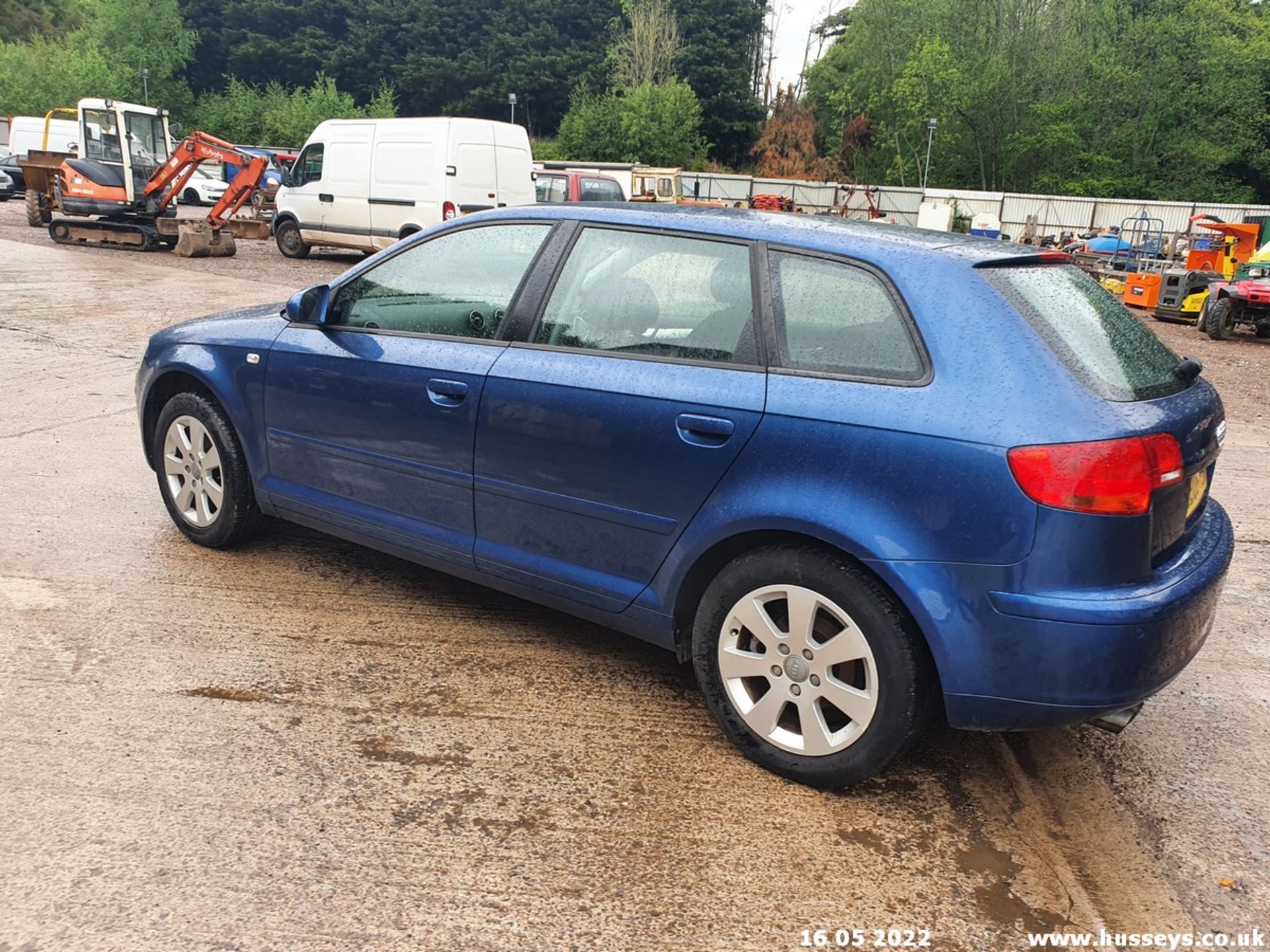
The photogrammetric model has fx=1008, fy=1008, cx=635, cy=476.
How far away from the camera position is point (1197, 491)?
295 centimetres

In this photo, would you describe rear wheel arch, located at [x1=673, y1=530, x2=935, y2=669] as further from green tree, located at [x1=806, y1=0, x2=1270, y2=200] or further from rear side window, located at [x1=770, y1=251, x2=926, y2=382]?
green tree, located at [x1=806, y1=0, x2=1270, y2=200]

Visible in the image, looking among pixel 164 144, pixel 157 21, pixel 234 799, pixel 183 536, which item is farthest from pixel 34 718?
pixel 157 21

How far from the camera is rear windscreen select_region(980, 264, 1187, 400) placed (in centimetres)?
276

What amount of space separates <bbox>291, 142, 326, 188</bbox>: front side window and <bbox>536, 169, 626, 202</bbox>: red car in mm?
4275

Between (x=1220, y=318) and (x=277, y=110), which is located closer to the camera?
(x=1220, y=318)

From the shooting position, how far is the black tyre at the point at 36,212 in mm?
24641

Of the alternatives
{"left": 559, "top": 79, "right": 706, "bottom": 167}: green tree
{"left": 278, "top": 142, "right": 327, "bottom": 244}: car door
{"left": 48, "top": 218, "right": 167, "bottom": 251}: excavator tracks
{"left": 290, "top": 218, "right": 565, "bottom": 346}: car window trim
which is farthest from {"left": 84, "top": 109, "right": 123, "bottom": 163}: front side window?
{"left": 559, "top": 79, "right": 706, "bottom": 167}: green tree

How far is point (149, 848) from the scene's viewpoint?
2602 millimetres

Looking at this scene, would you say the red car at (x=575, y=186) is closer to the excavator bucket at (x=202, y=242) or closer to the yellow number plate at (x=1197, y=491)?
the excavator bucket at (x=202, y=242)

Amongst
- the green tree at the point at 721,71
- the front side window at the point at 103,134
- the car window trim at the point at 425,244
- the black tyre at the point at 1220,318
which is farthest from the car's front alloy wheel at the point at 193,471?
the green tree at the point at 721,71

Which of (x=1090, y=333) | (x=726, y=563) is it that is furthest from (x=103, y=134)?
(x=1090, y=333)

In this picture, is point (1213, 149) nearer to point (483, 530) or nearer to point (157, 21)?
point (483, 530)

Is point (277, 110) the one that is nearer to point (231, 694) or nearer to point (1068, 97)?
point (1068, 97)

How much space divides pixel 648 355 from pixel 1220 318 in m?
15.6
